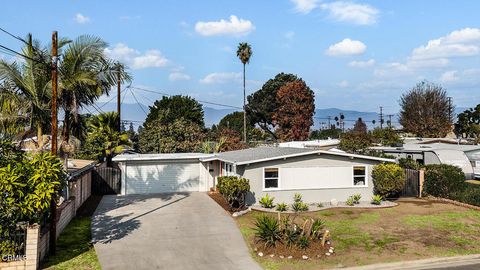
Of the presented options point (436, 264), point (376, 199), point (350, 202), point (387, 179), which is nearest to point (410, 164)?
point (387, 179)

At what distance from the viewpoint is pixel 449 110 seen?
192 ft

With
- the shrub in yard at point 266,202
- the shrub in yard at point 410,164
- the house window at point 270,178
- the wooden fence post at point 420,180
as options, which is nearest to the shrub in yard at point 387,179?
the wooden fence post at point 420,180

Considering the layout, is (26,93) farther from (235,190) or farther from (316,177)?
(316,177)

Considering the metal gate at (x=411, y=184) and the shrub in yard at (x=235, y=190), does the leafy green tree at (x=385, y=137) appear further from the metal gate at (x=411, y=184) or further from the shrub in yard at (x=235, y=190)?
the shrub in yard at (x=235, y=190)

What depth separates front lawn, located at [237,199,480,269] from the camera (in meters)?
14.4

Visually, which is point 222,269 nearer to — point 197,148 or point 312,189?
point 312,189

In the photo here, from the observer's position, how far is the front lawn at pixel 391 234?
14351mm

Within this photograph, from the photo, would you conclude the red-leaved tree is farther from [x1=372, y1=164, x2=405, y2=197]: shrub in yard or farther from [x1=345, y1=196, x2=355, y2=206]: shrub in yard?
[x1=345, y1=196, x2=355, y2=206]: shrub in yard

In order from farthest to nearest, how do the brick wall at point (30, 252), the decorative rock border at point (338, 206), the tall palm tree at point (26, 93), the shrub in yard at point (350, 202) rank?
the shrub in yard at point (350, 202) → the decorative rock border at point (338, 206) → the tall palm tree at point (26, 93) → the brick wall at point (30, 252)

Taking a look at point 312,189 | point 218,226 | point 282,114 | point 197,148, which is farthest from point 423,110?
point 218,226

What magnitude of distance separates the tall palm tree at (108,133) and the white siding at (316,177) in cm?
1221

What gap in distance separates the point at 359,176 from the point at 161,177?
42.7ft

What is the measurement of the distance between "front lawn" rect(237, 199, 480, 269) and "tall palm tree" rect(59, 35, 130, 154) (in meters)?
9.16

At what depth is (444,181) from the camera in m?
24.8
